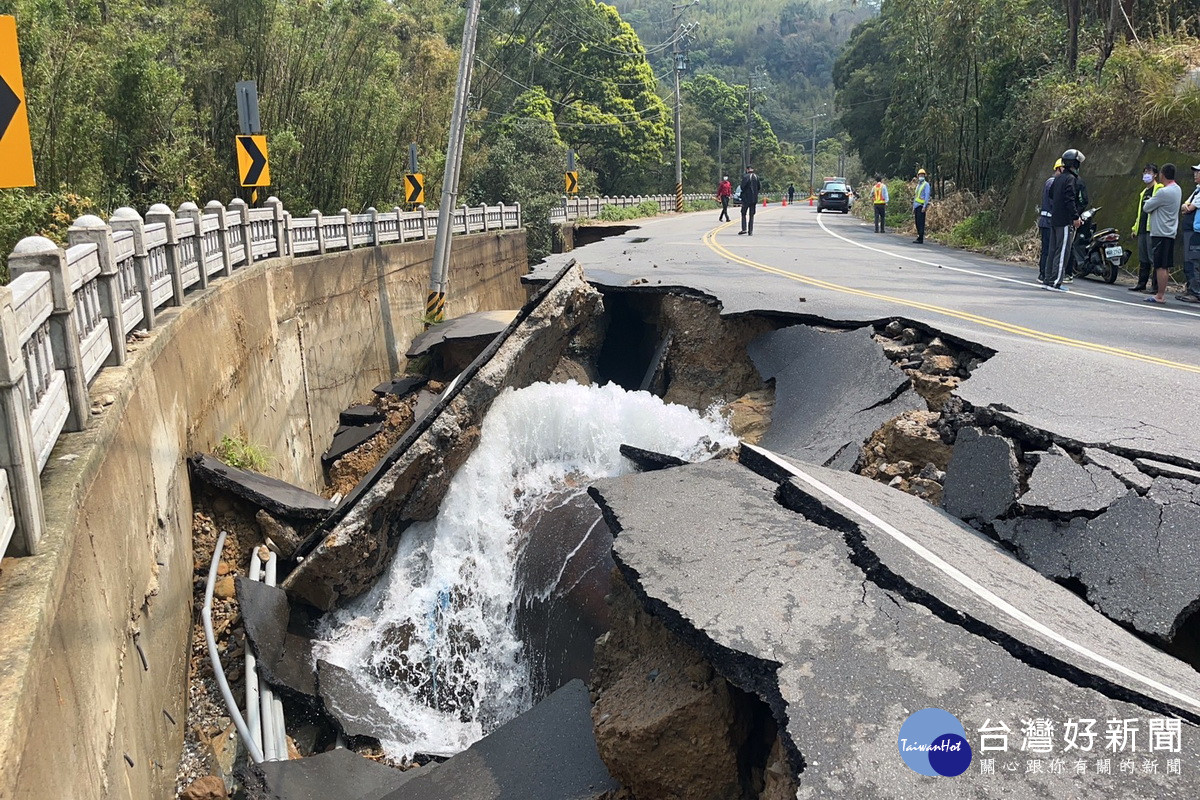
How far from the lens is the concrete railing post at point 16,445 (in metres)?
3.64

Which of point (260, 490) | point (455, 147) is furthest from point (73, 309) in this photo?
point (455, 147)

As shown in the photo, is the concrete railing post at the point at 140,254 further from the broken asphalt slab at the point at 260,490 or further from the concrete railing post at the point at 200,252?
the concrete railing post at the point at 200,252

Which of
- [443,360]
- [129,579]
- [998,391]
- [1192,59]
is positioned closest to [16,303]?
[129,579]

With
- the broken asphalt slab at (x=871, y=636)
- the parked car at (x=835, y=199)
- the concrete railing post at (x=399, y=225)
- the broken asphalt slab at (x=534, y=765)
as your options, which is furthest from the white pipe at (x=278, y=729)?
the parked car at (x=835, y=199)

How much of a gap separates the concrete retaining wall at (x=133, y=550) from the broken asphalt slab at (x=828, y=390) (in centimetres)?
500

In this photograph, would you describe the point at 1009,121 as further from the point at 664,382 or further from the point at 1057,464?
the point at 1057,464

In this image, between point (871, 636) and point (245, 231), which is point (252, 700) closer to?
point (871, 636)

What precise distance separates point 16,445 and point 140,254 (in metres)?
3.87

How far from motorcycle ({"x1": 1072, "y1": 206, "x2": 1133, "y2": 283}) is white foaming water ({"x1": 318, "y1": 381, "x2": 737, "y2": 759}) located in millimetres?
8081

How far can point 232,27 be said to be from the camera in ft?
62.1

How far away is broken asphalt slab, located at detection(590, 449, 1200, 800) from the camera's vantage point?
11.2 feet

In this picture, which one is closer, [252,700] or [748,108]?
[252,700]

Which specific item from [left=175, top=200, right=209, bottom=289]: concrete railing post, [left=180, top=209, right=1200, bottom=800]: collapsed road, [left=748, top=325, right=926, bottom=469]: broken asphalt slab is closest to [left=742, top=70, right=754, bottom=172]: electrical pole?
[left=748, top=325, right=926, bottom=469]: broken asphalt slab

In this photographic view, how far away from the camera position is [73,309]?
4.94m
